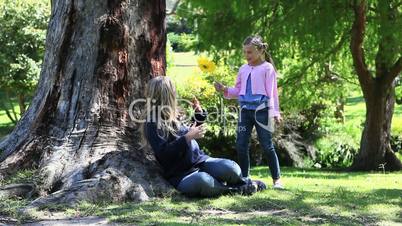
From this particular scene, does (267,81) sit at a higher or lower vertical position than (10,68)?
lower

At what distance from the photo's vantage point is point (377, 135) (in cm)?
1656

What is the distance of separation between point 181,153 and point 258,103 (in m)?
1.31

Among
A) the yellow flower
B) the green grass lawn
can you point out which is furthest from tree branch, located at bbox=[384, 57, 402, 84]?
the green grass lawn

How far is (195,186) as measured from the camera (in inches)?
236

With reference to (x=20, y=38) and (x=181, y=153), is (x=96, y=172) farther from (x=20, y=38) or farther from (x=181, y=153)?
(x=20, y=38)

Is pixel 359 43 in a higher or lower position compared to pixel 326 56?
higher

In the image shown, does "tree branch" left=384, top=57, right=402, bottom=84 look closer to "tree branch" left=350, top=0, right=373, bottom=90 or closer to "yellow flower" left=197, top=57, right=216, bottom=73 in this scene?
"tree branch" left=350, top=0, right=373, bottom=90

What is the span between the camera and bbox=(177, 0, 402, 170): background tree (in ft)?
45.6

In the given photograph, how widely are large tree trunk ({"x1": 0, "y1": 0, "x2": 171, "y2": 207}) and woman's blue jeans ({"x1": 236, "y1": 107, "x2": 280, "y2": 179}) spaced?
1104mm

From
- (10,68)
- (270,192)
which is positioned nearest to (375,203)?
(270,192)

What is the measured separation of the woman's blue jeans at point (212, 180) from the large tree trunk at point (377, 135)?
1097cm

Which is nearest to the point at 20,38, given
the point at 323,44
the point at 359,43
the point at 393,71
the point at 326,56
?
the point at 326,56

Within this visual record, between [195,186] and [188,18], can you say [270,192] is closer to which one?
[195,186]

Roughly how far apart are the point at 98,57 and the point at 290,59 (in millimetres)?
11262
